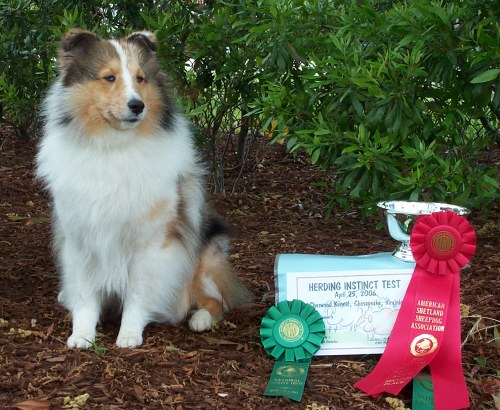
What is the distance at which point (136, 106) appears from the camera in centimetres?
366

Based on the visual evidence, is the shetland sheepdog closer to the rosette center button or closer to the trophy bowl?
the rosette center button

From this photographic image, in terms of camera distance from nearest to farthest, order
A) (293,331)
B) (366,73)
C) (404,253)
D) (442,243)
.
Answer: (442,243) < (293,331) < (404,253) < (366,73)

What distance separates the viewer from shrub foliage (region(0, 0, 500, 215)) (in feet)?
13.5

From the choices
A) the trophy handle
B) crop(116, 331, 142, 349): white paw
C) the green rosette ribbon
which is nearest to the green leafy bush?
the trophy handle

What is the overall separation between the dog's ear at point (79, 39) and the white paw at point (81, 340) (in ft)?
4.67

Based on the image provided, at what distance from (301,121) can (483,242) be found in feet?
5.34

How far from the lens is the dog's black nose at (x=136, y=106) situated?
3.64m

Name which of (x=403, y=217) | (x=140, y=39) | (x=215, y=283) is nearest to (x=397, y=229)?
(x=403, y=217)

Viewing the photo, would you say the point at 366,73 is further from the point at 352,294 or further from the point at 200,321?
the point at 200,321

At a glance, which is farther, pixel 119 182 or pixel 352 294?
pixel 119 182

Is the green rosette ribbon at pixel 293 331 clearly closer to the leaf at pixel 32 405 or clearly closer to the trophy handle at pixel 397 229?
the trophy handle at pixel 397 229

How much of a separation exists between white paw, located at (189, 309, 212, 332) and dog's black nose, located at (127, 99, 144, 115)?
1.18 metres

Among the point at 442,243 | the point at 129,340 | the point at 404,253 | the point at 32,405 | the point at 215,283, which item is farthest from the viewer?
the point at 215,283

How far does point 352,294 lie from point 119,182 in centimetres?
126
